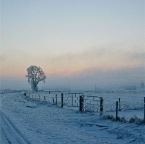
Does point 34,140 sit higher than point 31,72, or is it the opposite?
point 31,72

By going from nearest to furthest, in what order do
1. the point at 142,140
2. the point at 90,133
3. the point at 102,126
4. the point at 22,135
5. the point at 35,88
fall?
the point at 142,140 → the point at 22,135 → the point at 90,133 → the point at 102,126 → the point at 35,88

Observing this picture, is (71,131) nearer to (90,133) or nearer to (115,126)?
(90,133)

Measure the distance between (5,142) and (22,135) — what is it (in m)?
1.86

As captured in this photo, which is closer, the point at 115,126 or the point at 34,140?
the point at 34,140

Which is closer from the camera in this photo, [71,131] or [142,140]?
[142,140]

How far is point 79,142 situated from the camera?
44.6ft

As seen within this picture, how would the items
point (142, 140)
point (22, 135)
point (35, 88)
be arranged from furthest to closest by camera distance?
point (35, 88)
point (22, 135)
point (142, 140)

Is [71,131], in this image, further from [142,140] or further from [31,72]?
[31,72]

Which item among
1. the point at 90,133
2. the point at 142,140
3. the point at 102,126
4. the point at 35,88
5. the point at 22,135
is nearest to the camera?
the point at 142,140

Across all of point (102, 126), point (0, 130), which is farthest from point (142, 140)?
point (0, 130)

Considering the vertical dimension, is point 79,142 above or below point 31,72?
below

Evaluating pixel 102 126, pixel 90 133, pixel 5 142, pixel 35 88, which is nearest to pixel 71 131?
pixel 90 133

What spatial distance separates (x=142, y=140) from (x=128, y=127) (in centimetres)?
257

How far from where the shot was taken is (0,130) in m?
17.1
